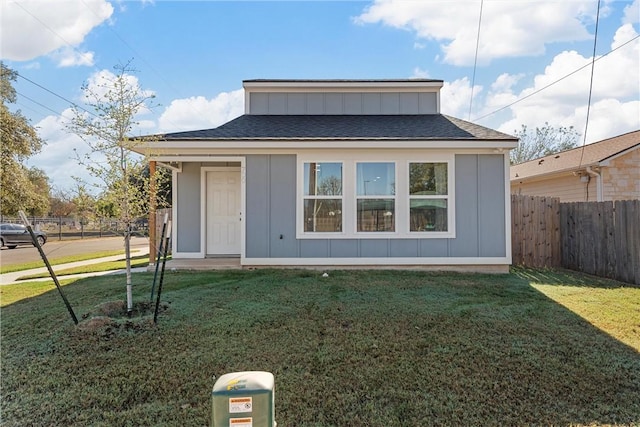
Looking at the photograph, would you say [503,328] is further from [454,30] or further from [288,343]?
[454,30]

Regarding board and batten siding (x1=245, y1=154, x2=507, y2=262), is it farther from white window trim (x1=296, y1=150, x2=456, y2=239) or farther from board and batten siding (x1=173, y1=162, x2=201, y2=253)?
board and batten siding (x1=173, y1=162, x2=201, y2=253)

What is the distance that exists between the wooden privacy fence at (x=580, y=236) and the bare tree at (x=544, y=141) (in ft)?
68.4

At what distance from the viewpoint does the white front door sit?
895cm

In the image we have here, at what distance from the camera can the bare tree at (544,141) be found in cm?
2692

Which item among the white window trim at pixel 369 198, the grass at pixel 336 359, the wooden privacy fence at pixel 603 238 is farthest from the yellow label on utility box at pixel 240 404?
the wooden privacy fence at pixel 603 238

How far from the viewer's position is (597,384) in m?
2.91

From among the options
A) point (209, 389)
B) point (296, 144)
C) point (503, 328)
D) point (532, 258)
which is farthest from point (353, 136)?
point (209, 389)

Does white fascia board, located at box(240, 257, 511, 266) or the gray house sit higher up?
the gray house

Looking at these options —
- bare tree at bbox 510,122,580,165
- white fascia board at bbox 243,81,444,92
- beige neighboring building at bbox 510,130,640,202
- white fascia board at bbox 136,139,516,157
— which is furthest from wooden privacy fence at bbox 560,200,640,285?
bare tree at bbox 510,122,580,165

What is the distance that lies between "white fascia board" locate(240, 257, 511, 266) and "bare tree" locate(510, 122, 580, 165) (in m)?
23.2

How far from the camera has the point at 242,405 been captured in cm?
155

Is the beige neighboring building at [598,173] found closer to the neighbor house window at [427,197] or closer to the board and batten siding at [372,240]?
the board and batten siding at [372,240]

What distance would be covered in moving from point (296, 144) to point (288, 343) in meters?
4.90

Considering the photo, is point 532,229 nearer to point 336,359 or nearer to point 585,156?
point 585,156
